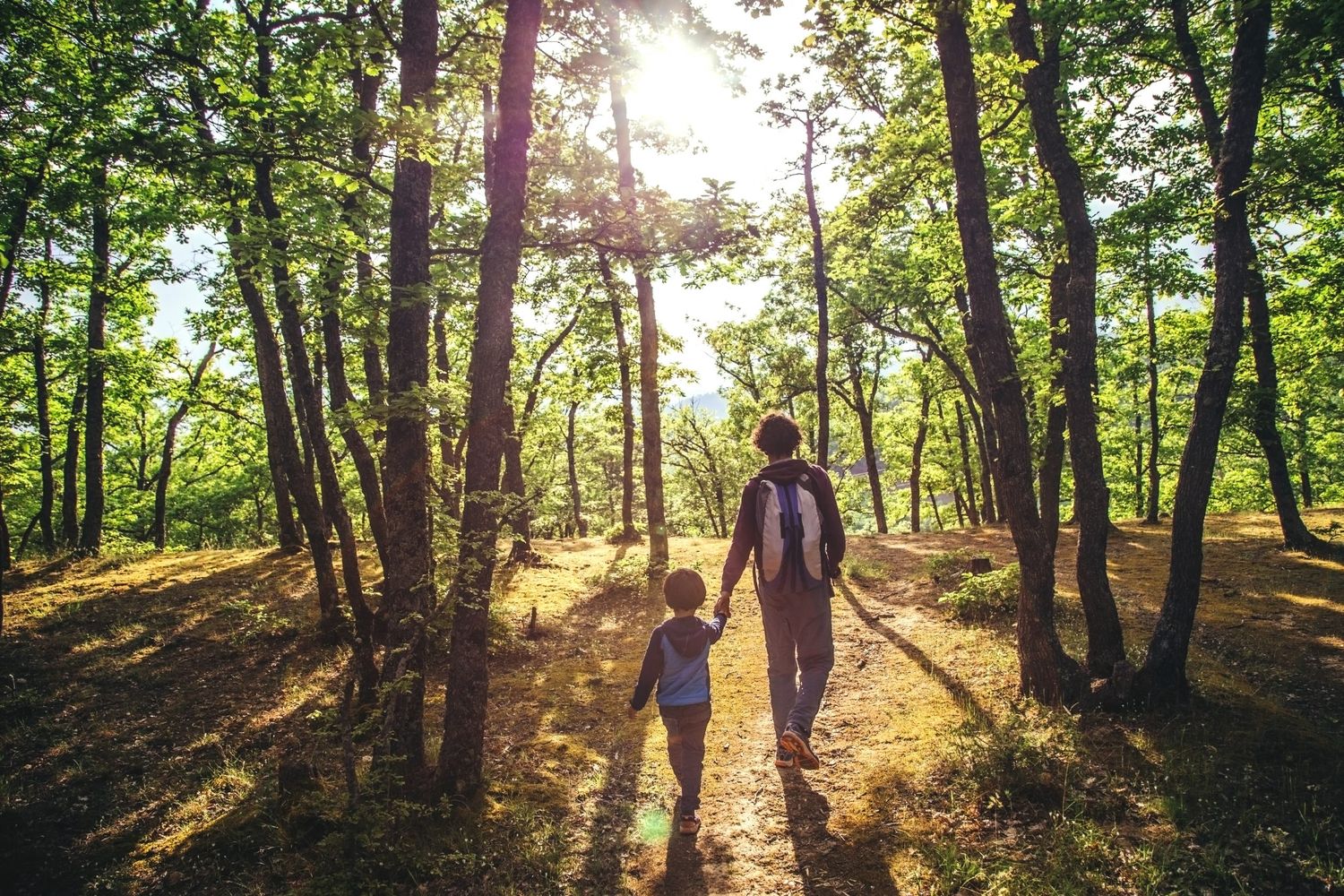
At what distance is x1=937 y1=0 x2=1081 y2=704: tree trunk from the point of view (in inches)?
234

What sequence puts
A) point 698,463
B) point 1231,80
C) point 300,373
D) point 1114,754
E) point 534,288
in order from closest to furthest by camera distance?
point 1114,754 → point 1231,80 → point 300,373 → point 534,288 → point 698,463

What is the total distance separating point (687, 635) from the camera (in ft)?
15.6

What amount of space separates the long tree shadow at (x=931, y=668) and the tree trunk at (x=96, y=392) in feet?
62.2

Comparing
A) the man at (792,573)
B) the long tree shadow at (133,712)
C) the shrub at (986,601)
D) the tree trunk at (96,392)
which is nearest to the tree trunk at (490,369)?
the man at (792,573)

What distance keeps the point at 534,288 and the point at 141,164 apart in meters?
8.79

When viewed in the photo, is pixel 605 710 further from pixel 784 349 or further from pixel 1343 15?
pixel 784 349

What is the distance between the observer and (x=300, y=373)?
8672 mm

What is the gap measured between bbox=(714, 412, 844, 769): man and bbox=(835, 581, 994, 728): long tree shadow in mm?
2065

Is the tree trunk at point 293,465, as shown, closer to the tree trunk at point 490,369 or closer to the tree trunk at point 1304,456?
the tree trunk at point 490,369

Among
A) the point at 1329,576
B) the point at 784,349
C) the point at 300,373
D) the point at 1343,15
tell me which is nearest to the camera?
the point at 1343,15

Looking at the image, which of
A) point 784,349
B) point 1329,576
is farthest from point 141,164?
point 784,349

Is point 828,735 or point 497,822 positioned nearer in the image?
point 497,822

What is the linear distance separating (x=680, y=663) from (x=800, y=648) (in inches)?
42.8

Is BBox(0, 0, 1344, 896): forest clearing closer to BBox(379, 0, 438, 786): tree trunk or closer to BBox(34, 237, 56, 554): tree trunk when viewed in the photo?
BBox(379, 0, 438, 786): tree trunk
